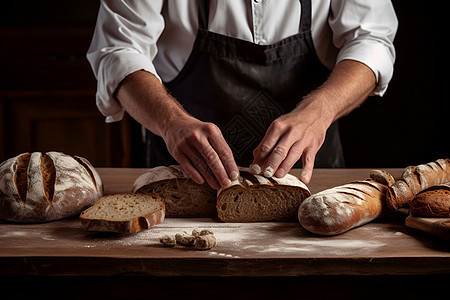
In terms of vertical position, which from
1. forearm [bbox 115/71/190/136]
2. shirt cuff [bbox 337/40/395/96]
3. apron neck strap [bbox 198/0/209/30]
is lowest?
forearm [bbox 115/71/190/136]

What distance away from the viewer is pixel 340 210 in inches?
48.9

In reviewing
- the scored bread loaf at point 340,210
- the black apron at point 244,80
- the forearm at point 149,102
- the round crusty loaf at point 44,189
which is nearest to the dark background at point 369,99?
the black apron at point 244,80

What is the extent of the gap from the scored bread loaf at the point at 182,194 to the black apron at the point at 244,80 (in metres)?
0.58

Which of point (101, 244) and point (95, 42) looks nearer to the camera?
point (101, 244)

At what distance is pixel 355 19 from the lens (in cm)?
204

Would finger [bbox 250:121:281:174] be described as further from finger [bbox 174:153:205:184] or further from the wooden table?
the wooden table

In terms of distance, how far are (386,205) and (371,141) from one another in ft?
7.09

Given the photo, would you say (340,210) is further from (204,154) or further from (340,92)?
(340,92)

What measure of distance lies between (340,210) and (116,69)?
0.98 m

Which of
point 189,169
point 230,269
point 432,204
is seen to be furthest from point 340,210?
point 189,169

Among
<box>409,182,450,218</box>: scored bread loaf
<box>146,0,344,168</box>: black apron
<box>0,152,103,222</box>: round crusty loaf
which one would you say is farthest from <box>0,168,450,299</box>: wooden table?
<box>146,0,344,168</box>: black apron

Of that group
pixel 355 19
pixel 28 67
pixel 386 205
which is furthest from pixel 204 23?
pixel 28 67

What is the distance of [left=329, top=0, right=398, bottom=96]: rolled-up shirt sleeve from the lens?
1.96m

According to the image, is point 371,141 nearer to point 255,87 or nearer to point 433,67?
point 433,67
